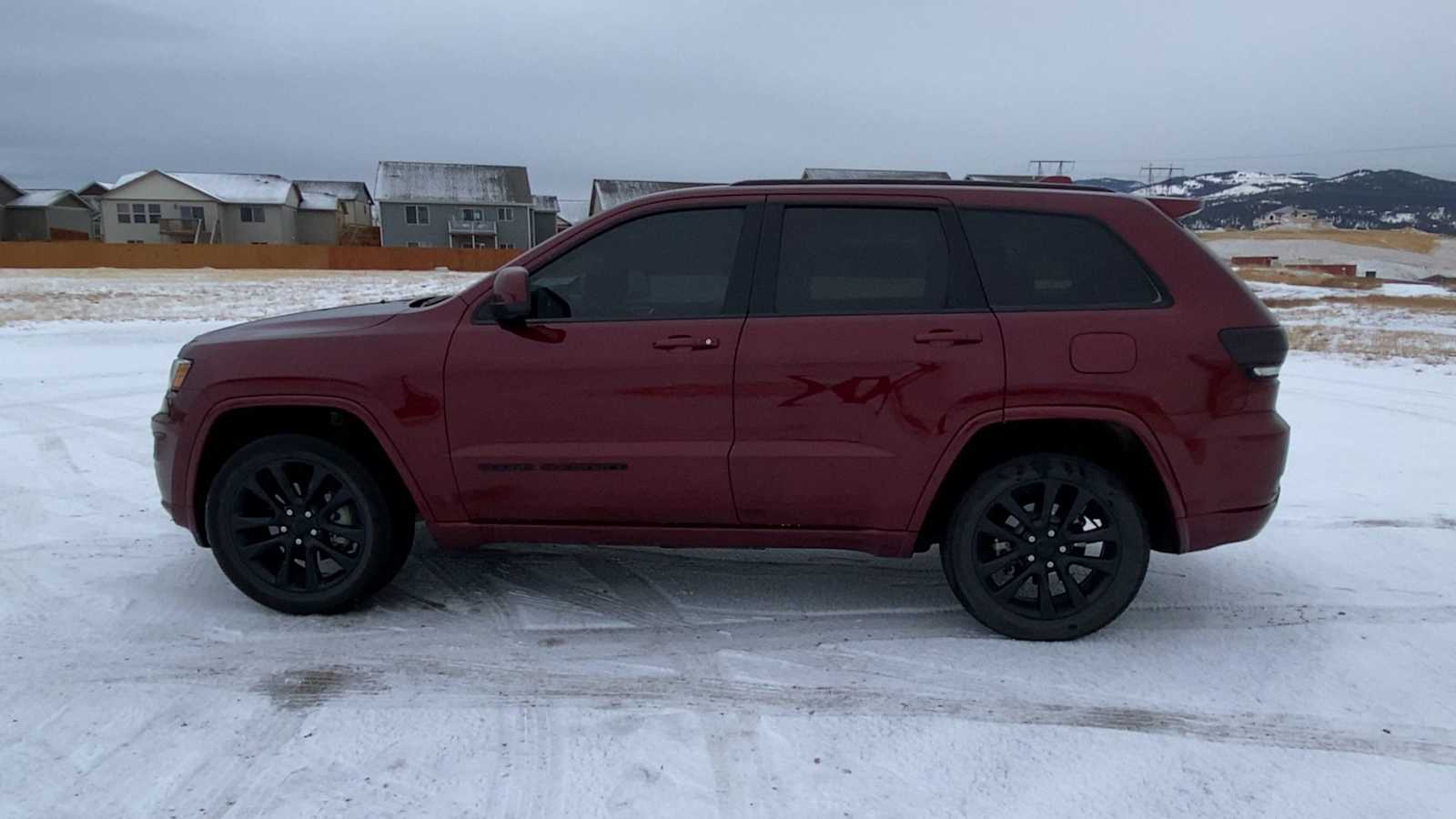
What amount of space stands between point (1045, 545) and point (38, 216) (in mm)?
79752

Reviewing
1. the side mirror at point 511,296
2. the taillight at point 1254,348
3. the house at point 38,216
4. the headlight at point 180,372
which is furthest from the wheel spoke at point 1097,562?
the house at point 38,216

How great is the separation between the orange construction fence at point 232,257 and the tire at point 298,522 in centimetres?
3890

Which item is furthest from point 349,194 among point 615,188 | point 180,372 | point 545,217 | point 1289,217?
point 1289,217

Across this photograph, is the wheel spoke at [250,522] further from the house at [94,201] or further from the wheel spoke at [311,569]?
the house at [94,201]

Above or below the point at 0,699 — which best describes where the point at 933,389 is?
above

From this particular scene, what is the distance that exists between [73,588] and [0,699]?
1127 millimetres

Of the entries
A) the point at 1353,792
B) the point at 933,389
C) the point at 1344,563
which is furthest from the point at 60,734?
the point at 1344,563

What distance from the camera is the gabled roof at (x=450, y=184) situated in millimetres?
56562

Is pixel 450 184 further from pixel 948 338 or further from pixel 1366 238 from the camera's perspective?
pixel 1366 238

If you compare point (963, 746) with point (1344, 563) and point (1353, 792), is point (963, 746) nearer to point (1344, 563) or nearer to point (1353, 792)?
point (1353, 792)

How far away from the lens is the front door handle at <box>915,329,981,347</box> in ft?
12.2

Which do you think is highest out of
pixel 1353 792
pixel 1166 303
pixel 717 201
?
pixel 717 201

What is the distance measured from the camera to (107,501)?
18.8 feet

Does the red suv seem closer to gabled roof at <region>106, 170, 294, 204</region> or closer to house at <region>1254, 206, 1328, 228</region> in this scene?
gabled roof at <region>106, 170, 294, 204</region>
